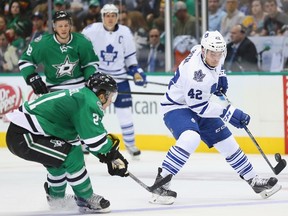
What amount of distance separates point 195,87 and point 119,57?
3198mm

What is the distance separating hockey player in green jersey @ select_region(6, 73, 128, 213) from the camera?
6.14m

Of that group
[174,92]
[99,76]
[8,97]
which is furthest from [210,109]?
[8,97]

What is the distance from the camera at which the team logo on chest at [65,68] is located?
341 inches

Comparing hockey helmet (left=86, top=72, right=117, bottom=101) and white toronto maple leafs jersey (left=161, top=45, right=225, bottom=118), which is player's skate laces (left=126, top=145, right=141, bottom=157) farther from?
hockey helmet (left=86, top=72, right=117, bottom=101)

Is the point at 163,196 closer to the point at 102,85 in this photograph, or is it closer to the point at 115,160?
the point at 115,160

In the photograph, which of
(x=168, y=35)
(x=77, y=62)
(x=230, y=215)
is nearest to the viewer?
(x=230, y=215)

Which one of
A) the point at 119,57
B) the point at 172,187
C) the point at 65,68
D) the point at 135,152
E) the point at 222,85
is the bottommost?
the point at 135,152

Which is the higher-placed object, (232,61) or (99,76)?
(99,76)

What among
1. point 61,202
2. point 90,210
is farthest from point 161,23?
point 90,210

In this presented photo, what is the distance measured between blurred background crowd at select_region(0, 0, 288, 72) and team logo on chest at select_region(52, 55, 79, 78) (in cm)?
222

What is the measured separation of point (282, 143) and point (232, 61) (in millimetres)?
998

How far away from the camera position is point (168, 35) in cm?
1094

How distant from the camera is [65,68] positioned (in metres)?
8.70

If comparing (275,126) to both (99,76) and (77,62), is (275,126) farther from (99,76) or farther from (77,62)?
(99,76)
